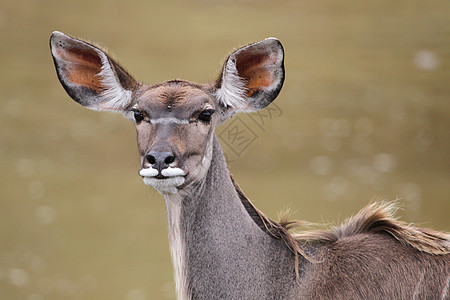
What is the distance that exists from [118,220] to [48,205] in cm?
90

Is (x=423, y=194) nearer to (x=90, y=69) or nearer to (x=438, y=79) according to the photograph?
(x=438, y=79)

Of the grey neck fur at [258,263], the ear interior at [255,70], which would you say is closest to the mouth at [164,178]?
the grey neck fur at [258,263]

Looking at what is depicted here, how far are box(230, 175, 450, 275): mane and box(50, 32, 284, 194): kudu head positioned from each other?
35 cm

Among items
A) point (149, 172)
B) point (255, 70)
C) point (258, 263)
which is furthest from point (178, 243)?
point (255, 70)

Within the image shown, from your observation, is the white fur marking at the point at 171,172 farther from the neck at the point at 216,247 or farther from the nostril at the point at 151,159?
the neck at the point at 216,247

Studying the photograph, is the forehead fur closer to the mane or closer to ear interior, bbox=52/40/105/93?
ear interior, bbox=52/40/105/93

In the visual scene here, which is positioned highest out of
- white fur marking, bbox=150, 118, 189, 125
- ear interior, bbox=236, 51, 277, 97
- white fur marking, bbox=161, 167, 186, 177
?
ear interior, bbox=236, 51, 277, 97

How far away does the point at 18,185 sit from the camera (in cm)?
830

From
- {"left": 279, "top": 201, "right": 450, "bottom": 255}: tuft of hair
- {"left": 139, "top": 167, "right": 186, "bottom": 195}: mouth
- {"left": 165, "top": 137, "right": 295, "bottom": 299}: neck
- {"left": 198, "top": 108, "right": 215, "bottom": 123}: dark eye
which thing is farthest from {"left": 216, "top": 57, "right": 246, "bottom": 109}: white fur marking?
{"left": 279, "top": 201, "right": 450, "bottom": 255}: tuft of hair

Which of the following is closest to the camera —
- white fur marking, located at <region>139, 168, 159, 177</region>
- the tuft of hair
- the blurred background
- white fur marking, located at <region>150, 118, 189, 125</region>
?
white fur marking, located at <region>139, 168, 159, 177</region>

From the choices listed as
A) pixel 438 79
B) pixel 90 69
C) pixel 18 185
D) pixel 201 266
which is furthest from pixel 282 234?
pixel 438 79

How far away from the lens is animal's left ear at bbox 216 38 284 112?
282 cm

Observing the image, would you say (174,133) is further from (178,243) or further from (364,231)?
(364,231)

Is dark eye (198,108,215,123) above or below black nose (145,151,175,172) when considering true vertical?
above
